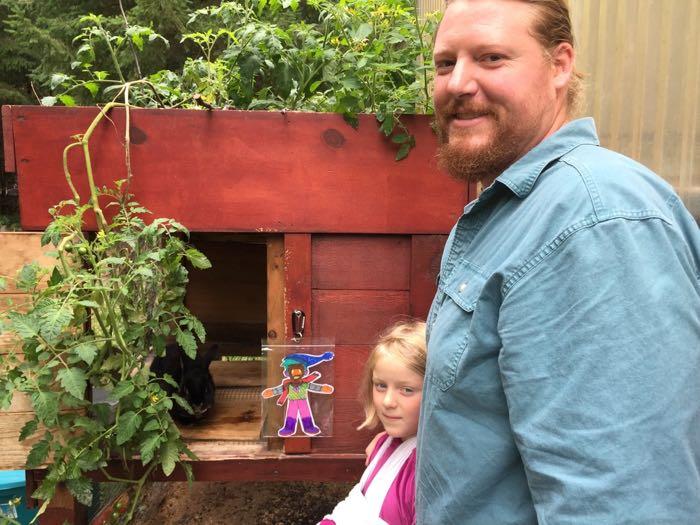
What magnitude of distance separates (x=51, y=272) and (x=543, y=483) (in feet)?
4.55

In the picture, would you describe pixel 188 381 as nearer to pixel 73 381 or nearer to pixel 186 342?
pixel 186 342

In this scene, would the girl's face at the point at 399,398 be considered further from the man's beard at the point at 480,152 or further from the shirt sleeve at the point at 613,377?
the shirt sleeve at the point at 613,377

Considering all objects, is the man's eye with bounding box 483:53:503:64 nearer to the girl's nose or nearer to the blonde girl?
the blonde girl

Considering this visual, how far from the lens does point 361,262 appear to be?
5.92 feet

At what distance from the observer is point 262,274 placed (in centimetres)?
330

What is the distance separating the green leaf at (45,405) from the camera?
4.81 ft

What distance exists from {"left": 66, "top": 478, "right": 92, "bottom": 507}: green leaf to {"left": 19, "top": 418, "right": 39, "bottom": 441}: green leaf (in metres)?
0.16

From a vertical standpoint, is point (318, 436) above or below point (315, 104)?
below

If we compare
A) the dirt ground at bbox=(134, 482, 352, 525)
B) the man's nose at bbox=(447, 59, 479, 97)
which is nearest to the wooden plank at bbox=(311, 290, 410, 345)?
the man's nose at bbox=(447, 59, 479, 97)

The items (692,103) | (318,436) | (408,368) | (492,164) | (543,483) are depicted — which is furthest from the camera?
(318,436)

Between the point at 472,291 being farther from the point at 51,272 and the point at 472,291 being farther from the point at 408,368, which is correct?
the point at 51,272

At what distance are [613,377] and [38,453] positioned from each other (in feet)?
4.81

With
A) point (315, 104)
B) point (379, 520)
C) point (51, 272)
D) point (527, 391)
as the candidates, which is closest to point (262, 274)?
point (315, 104)

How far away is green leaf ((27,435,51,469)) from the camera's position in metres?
1.56
